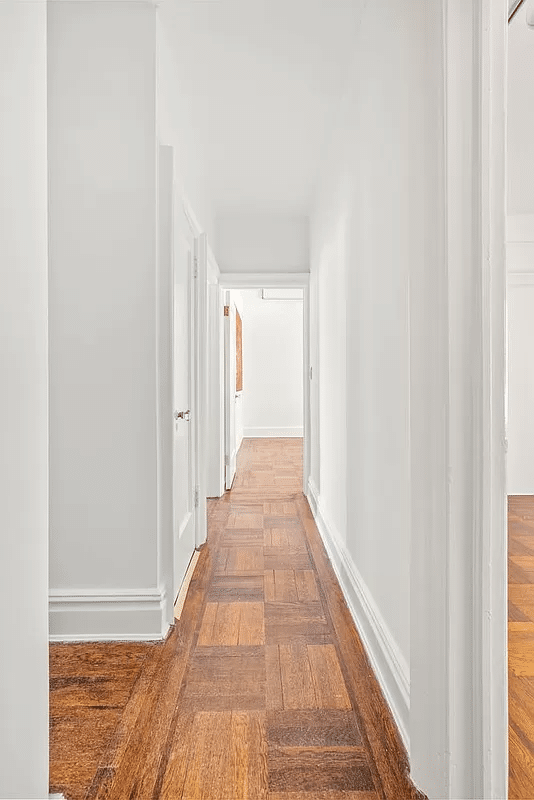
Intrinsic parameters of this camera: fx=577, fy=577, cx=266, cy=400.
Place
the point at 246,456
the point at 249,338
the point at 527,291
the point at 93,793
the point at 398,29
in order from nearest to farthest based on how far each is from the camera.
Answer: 1. the point at 93,793
2. the point at 398,29
3. the point at 527,291
4. the point at 246,456
5. the point at 249,338

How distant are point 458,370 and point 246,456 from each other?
654cm

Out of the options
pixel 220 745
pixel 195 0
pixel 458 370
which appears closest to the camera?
pixel 458 370

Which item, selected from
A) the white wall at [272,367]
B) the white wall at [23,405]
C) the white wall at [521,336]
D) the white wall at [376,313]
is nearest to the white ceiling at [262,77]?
the white wall at [376,313]

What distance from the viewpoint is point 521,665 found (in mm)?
2029

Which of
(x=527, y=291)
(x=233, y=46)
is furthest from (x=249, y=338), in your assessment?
(x=233, y=46)

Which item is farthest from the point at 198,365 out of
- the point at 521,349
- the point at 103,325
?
the point at 521,349

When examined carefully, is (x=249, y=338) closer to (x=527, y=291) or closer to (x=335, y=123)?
(x=527, y=291)

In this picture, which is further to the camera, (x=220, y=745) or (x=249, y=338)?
(x=249, y=338)

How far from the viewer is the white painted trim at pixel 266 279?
5.00 meters

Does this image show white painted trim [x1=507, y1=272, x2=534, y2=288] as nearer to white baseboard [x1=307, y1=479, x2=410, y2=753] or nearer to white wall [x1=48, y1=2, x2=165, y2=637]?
white baseboard [x1=307, y1=479, x2=410, y2=753]

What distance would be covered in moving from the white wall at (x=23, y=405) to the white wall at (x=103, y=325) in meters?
1.11

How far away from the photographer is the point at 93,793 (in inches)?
54.9

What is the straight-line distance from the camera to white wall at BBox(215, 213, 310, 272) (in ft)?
16.6

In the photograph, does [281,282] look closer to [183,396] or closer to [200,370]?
[200,370]
